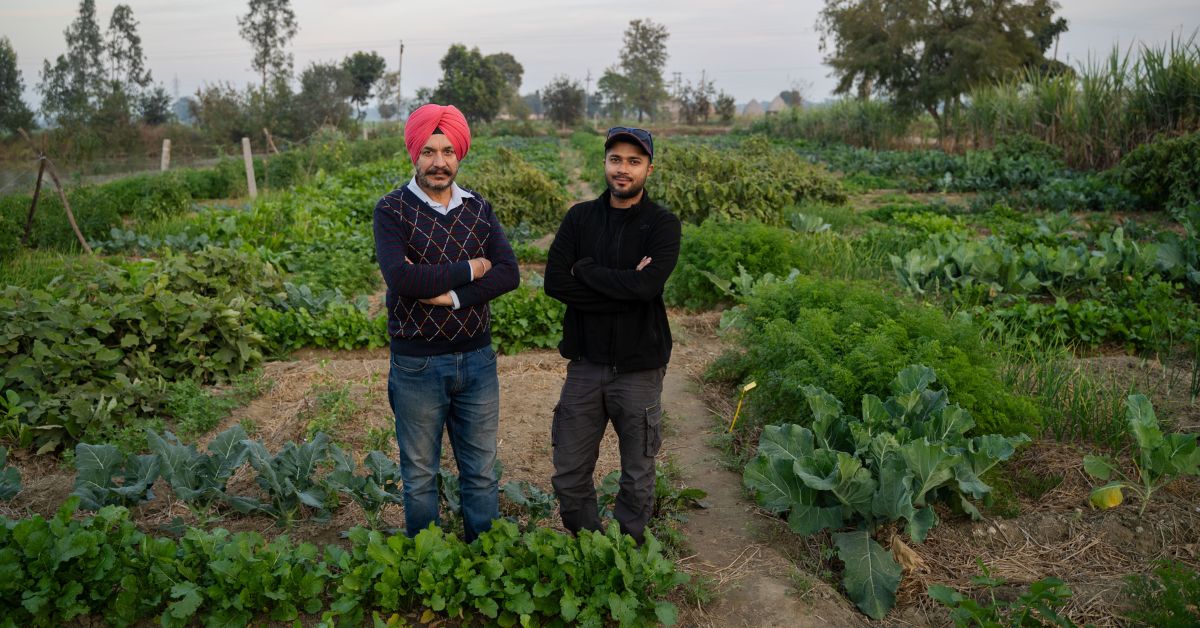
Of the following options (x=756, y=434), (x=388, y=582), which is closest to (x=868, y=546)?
(x=756, y=434)

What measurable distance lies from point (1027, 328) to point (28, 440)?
6.62 metres

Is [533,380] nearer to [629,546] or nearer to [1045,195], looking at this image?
[629,546]

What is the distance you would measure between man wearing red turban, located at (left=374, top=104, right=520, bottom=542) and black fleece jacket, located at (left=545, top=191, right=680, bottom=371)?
256 millimetres

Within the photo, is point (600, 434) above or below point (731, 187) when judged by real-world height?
below

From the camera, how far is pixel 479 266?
10.0 feet

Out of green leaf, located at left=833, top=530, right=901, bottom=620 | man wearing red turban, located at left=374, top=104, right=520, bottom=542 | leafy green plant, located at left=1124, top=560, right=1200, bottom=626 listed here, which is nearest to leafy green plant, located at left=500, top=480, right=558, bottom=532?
man wearing red turban, located at left=374, top=104, right=520, bottom=542

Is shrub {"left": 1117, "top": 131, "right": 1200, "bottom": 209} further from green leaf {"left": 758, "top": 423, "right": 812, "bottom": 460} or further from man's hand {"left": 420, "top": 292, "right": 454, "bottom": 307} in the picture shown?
man's hand {"left": 420, "top": 292, "right": 454, "bottom": 307}

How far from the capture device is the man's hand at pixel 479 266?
3.03 metres

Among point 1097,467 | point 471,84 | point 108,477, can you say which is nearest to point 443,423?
point 108,477

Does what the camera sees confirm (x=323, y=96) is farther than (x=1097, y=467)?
Yes

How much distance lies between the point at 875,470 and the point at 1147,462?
4.08 ft

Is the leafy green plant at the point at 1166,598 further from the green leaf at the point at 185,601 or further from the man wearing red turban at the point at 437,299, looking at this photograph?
the green leaf at the point at 185,601

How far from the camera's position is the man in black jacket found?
311 centimetres

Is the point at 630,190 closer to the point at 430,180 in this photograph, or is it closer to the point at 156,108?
the point at 430,180
